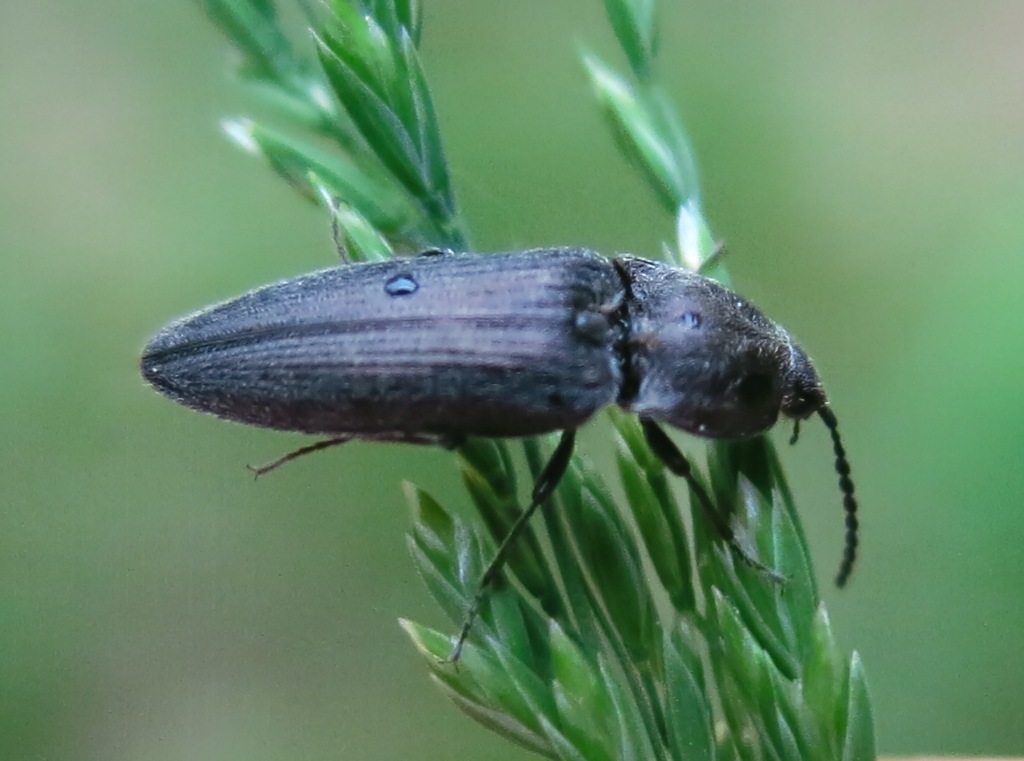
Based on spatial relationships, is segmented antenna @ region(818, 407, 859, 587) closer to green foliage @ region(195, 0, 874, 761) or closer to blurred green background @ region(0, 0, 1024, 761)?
green foliage @ region(195, 0, 874, 761)

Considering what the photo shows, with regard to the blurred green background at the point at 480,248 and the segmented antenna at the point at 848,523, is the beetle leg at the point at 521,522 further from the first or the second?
the blurred green background at the point at 480,248

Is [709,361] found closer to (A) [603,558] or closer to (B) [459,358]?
(B) [459,358]

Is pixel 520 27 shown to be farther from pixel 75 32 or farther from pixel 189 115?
pixel 75 32

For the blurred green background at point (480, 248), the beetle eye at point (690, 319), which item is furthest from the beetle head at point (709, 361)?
the blurred green background at point (480, 248)

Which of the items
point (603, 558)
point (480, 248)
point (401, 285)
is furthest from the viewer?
point (480, 248)

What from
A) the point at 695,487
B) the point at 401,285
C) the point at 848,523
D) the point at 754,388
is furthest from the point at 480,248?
the point at 695,487

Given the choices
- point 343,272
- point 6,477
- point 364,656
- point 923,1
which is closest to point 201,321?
point 343,272
